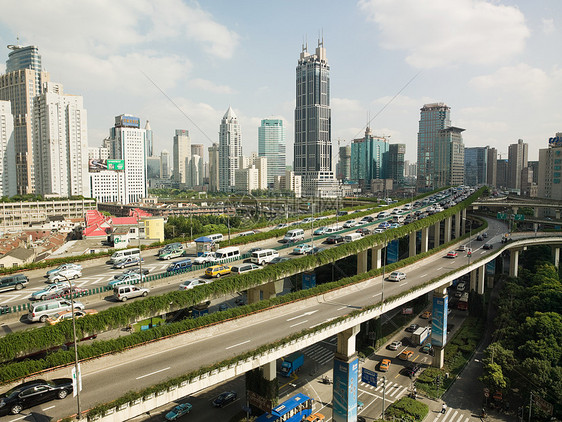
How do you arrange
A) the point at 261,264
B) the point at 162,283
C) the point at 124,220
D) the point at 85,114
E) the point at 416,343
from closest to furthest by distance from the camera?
the point at 162,283, the point at 261,264, the point at 416,343, the point at 124,220, the point at 85,114

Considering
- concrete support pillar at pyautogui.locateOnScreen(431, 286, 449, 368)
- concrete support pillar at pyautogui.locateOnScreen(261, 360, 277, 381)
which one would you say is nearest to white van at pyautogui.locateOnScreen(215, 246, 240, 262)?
concrete support pillar at pyautogui.locateOnScreen(261, 360, 277, 381)

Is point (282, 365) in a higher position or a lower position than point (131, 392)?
lower

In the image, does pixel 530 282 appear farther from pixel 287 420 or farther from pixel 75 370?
pixel 75 370

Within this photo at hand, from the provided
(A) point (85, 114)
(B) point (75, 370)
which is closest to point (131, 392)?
(B) point (75, 370)

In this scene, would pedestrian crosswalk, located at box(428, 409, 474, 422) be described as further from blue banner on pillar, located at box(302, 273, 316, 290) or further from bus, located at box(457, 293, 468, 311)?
bus, located at box(457, 293, 468, 311)

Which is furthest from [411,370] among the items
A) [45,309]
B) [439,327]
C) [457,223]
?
[457,223]

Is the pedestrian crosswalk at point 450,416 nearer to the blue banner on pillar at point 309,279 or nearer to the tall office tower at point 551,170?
the blue banner on pillar at point 309,279
